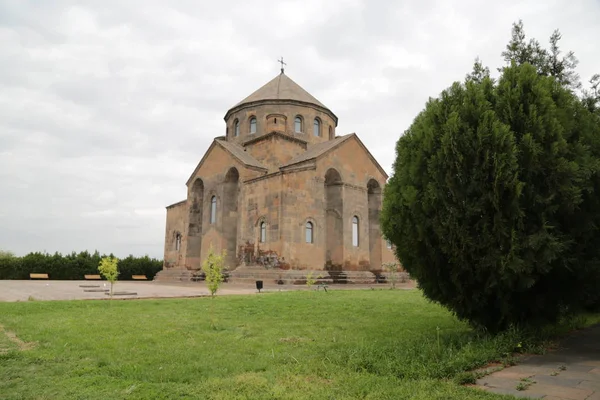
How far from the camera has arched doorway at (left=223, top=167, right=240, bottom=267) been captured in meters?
25.8

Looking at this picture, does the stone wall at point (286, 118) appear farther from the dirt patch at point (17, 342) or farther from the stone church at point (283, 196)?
the dirt patch at point (17, 342)

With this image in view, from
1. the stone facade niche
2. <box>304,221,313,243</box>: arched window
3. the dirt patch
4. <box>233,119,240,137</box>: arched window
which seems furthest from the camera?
<box>233,119,240,137</box>: arched window

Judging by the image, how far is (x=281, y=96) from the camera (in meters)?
28.8

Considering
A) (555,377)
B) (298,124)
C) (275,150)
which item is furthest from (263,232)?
(555,377)

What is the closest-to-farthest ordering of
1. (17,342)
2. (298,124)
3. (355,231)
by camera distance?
1. (17,342)
2. (355,231)
3. (298,124)

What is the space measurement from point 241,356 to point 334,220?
19397 mm

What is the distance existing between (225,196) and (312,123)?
7883mm

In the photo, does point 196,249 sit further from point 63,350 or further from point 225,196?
point 63,350

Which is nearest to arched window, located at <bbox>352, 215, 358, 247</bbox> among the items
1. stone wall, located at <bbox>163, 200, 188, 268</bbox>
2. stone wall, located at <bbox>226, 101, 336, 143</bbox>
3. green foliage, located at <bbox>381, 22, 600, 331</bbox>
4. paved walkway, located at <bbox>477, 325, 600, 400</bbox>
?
stone wall, located at <bbox>226, 101, 336, 143</bbox>

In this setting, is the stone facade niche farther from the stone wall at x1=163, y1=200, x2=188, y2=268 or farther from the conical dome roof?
the stone wall at x1=163, y1=200, x2=188, y2=268

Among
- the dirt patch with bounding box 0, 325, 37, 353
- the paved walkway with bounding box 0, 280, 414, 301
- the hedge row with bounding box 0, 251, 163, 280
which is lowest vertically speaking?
the dirt patch with bounding box 0, 325, 37, 353

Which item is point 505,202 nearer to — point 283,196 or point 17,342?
point 17,342

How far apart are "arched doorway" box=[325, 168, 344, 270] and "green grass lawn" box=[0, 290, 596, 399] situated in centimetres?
1462

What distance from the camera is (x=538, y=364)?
15.6 ft
